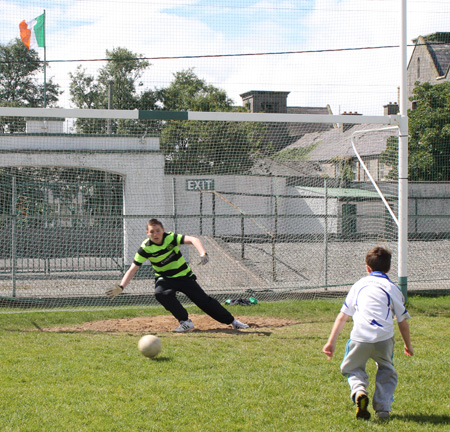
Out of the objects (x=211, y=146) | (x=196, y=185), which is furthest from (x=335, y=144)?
(x=196, y=185)

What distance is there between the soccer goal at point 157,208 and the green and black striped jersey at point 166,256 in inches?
127

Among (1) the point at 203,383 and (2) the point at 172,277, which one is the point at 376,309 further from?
(2) the point at 172,277

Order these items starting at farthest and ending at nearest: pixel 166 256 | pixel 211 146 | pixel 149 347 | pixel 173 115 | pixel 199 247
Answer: pixel 211 146 < pixel 173 115 < pixel 166 256 < pixel 199 247 < pixel 149 347

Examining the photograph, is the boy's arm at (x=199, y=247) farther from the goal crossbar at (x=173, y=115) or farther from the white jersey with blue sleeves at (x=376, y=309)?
the white jersey with blue sleeves at (x=376, y=309)

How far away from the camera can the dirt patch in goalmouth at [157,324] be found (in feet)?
27.1

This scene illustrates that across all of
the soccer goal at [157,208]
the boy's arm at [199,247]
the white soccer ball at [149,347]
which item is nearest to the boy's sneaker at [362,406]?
the white soccer ball at [149,347]

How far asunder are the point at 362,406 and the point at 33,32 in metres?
11.8

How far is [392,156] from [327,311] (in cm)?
470

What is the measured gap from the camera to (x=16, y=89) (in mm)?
26391

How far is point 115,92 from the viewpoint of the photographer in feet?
87.0

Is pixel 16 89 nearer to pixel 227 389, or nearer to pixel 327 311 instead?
pixel 327 311

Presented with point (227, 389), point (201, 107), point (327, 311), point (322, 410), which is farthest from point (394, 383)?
point (201, 107)

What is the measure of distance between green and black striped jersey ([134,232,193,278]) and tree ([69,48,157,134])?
549 cm

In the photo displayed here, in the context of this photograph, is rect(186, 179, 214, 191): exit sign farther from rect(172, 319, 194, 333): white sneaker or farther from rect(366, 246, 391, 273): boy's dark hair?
rect(366, 246, 391, 273): boy's dark hair
